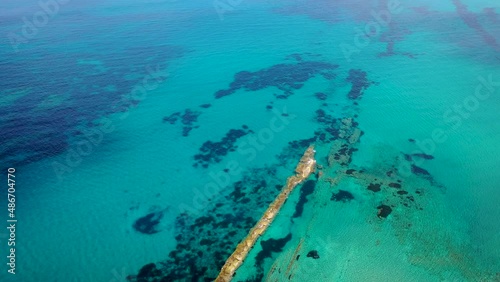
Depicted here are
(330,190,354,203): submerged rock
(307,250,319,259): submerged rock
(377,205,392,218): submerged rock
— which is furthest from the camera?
(330,190,354,203): submerged rock

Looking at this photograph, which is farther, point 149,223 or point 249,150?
point 249,150

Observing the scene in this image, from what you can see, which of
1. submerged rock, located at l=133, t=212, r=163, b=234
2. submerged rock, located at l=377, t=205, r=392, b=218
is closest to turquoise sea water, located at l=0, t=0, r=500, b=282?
submerged rock, located at l=133, t=212, r=163, b=234

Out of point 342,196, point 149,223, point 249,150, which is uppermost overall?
point 342,196

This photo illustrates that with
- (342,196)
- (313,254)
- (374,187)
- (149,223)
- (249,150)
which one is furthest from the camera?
(249,150)

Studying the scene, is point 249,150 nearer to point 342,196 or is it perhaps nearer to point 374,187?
point 342,196

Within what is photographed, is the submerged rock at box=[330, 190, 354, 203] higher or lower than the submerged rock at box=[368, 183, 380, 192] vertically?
lower

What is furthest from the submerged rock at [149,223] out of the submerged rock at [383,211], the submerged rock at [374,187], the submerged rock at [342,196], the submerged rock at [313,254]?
the submerged rock at [374,187]

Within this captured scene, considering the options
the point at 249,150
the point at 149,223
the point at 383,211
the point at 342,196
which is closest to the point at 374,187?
the point at 383,211

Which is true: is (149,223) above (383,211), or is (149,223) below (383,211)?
below

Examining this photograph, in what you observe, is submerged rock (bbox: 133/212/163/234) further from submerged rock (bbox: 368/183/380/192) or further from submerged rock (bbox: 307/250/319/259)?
submerged rock (bbox: 368/183/380/192)
